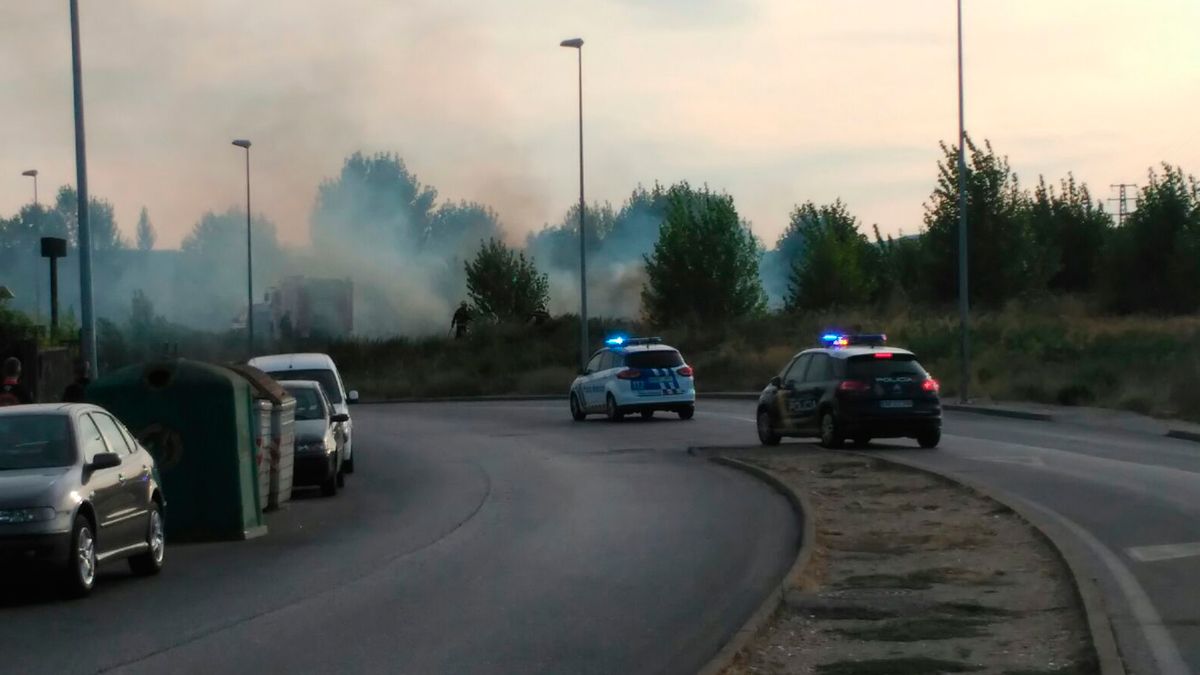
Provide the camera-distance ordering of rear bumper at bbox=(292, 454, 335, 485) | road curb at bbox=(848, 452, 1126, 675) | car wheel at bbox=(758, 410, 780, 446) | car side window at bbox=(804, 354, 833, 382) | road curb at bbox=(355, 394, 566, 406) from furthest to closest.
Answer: road curb at bbox=(355, 394, 566, 406), car wheel at bbox=(758, 410, 780, 446), car side window at bbox=(804, 354, 833, 382), rear bumper at bbox=(292, 454, 335, 485), road curb at bbox=(848, 452, 1126, 675)

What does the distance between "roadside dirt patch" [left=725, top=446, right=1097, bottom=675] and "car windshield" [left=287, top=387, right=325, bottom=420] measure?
24.6 ft

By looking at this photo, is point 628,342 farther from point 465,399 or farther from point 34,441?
point 34,441

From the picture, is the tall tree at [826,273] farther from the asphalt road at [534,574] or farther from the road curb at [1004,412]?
the asphalt road at [534,574]

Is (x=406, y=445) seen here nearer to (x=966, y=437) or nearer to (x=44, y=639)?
(x=966, y=437)

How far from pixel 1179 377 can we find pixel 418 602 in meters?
27.9

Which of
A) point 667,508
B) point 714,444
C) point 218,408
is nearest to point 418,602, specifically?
point 218,408

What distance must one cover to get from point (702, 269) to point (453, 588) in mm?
64273

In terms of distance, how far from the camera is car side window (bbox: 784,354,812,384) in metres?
26.2

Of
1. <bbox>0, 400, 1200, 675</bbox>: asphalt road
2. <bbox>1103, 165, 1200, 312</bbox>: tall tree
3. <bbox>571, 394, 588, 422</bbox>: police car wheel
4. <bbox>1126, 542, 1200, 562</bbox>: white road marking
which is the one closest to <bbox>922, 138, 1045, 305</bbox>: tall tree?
<bbox>1103, 165, 1200, 312</bbox>: tall tree

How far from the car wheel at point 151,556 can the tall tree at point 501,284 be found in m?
66.3

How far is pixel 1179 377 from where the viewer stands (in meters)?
35.8

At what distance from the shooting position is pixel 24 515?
1149 cm

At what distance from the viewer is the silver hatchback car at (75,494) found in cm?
1151

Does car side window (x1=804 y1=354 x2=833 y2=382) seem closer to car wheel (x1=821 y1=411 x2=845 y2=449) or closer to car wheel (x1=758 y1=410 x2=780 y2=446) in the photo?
car wheel (x1=821 y1=411 x2=845 y2=449)
